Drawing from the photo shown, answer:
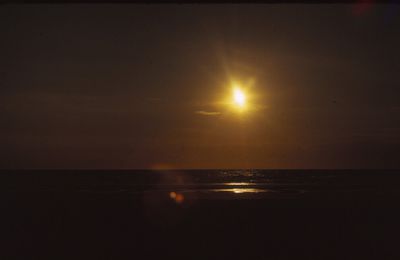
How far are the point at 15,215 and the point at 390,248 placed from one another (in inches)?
309

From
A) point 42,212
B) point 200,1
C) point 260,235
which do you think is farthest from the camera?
point 42,212

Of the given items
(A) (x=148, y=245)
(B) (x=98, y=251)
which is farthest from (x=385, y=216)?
(B) (x=98, y=251)

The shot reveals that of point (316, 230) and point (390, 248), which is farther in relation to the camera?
point (316, 230)

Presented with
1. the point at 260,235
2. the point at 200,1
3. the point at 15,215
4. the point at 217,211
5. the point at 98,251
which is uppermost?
the point at 217,211

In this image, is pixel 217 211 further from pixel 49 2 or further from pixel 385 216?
pixel 49 2

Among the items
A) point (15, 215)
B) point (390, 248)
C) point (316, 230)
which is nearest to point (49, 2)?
point (390, 248)

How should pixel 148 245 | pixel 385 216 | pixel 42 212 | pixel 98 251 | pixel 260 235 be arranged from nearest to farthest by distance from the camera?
pixel 98 251 → pixel 148 245 → pixel 260 235 → pixel 385 216 → pixel 42 212

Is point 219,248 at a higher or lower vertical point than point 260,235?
lower

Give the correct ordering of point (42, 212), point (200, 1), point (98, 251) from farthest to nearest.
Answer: point (42, 212), point (98, 251), point (200, 1)

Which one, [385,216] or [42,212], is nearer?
[385,216]

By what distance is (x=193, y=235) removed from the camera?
7.38 meters

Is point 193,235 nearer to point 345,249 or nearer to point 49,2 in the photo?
point 345,249

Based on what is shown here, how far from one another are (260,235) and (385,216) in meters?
3.96

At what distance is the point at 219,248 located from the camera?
20.7ft
